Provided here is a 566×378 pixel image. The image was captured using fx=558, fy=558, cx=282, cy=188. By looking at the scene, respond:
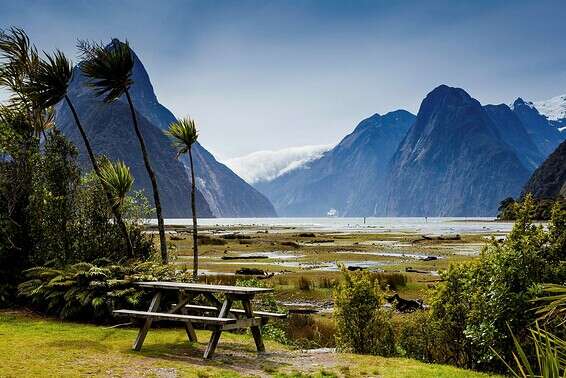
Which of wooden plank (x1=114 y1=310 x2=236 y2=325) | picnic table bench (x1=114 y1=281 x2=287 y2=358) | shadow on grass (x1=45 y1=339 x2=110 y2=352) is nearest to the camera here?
wooden plank (x1=114 y1=310 x2=236 y2=325)

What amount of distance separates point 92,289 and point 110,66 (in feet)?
27.0

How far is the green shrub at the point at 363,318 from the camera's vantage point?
1348 centimetres

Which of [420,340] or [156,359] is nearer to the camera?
→ [156,359]

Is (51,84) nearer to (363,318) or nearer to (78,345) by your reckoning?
(78,345)

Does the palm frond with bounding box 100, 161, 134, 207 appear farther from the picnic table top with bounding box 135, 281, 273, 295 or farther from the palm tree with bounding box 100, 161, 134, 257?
the picnic table top with bounding box 135, 281, 273, 295

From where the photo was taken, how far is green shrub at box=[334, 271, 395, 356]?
531 inches

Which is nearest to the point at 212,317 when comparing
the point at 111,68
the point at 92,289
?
the point at 92,289

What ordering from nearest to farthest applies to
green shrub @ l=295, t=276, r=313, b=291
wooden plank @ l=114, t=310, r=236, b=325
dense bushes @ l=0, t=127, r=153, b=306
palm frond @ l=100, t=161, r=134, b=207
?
1. wooden plank @ l=114, t=310, r=236, b=325
2. palm frond @ l=100, t=161, r=134, b=207
3. dense bushes @ l=0, t=127, r=153, b=306
4. green shrub @ l=295, t=276, r=313, b=291

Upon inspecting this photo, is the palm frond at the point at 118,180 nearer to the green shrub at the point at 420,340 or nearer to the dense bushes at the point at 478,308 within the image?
the dense bushes at the point at 478,308

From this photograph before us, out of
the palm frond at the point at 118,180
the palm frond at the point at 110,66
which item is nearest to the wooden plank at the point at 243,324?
the palm frond at the point at 118,180

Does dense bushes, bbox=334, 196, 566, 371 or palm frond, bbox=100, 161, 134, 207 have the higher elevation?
palm frond, bbox=100, 161, 134, 207

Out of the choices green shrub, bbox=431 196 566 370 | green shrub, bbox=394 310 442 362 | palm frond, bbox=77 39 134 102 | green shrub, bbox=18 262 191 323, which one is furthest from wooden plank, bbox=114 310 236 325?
palm frond, bbox=77 39 134 102

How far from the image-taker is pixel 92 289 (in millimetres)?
15766

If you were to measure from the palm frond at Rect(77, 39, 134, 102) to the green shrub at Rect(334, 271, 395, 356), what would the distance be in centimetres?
1133
